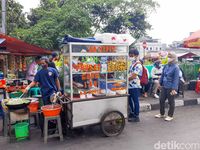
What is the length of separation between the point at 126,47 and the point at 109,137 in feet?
6.28

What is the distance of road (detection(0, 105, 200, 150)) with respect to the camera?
12.4ft

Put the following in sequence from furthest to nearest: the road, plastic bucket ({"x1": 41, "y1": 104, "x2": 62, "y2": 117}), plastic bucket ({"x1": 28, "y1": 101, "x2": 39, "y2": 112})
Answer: plastic bucket ({"x1": 28, "y1": 101, "x2": 39, "y2": 112}), plastic bucket ({"x1": 41, "y1": 104, "x2": 62, "y2": 117}), the road

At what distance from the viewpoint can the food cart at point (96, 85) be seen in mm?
3994

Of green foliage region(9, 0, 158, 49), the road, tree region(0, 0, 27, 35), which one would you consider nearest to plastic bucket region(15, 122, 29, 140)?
the road

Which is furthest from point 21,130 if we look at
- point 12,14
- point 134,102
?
point 12,14

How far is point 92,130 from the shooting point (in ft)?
15.3

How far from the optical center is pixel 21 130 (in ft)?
13.6

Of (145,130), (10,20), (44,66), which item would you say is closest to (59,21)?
(10,20)

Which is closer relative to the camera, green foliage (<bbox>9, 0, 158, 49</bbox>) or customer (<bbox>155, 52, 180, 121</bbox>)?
customer (<bbox>155, 52, 180, 121</bbox>)

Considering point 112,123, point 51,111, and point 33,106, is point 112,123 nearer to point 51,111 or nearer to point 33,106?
point 51,111

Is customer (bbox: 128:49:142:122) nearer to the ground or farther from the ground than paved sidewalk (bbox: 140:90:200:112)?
farther from the ground

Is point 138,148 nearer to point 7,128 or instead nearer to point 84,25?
point 7,128

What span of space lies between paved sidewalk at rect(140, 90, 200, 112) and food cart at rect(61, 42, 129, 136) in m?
2.15

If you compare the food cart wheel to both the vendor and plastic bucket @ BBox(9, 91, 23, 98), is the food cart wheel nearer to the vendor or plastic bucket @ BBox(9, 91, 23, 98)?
the vendor
